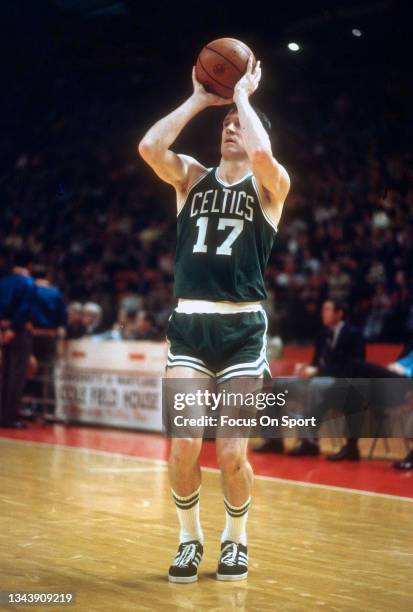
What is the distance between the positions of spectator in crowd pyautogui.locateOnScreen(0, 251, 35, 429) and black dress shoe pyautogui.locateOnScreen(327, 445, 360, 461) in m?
3.79

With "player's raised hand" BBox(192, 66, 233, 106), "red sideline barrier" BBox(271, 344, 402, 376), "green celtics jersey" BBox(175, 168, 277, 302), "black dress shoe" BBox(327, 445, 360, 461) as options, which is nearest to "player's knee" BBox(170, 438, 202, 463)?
"green celtics jersey" BBox(175, 168, 277, 302)

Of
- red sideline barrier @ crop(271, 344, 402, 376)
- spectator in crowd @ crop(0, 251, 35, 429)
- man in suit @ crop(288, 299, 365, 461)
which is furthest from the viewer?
red sideline barrier @ crop(271, 344, 402, 376)

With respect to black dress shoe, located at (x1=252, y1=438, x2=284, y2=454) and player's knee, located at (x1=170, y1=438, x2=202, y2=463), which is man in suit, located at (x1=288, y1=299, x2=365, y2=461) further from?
player's knee, located at (x1=170, y1=438, x2=202, y2=463)

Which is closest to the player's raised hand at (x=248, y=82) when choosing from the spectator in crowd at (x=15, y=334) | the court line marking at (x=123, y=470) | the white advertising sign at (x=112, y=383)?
the court line marking at (x=123, y=470)

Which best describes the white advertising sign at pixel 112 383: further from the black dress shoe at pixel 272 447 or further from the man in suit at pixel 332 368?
the man in suit at pixel 332 368

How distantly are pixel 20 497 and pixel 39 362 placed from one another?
556cm

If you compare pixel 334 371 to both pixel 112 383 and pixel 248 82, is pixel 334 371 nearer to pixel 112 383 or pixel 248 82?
pixel 112 383

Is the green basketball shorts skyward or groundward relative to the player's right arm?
groundward

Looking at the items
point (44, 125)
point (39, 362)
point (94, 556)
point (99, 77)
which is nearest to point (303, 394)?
point (39, 362)

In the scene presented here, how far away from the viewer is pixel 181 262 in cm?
399

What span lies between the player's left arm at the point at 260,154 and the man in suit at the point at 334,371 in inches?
175

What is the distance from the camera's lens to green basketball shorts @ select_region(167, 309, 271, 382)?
387 cm

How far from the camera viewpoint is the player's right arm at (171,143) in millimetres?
3957

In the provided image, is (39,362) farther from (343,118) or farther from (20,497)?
(343,118)
